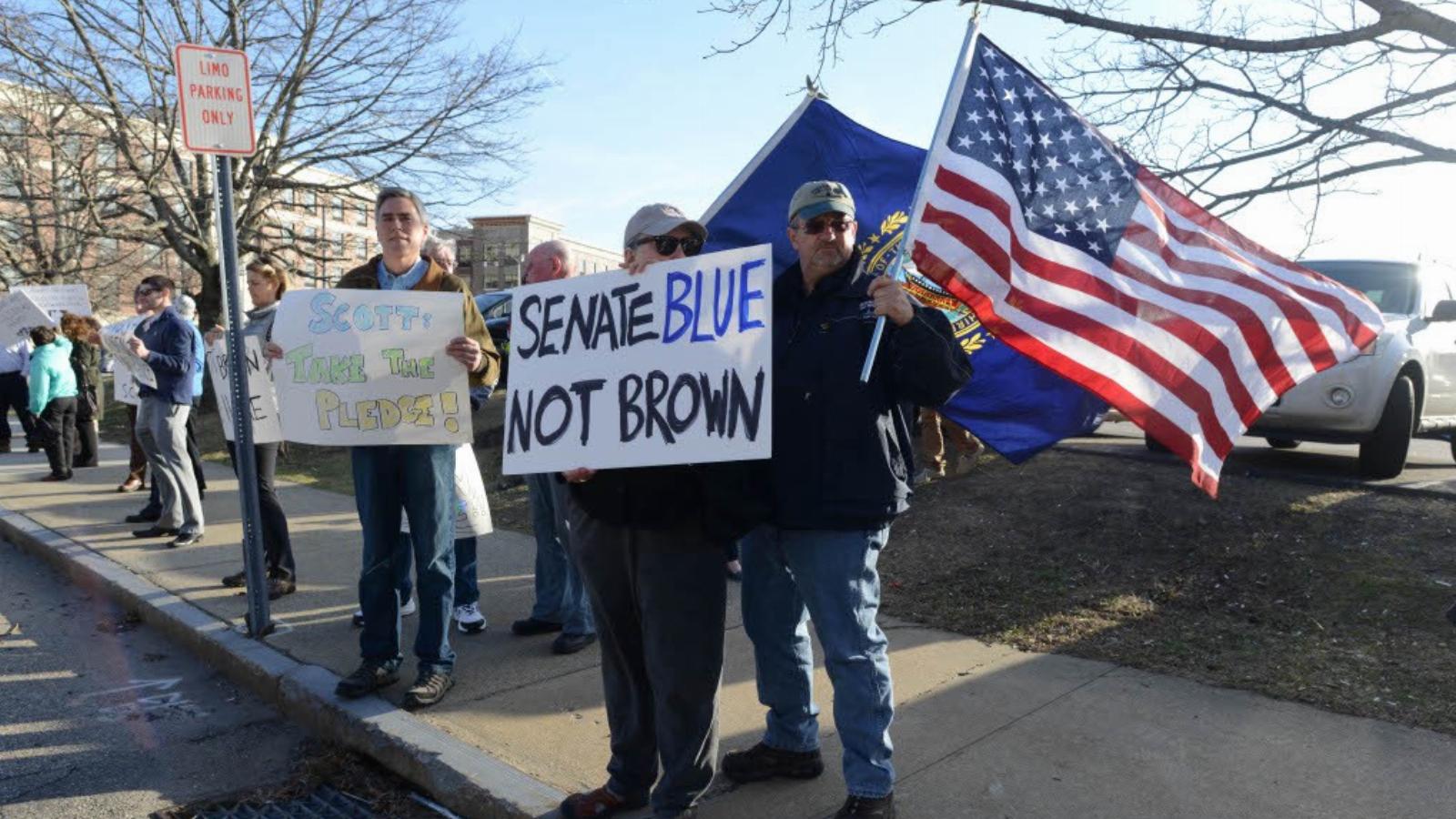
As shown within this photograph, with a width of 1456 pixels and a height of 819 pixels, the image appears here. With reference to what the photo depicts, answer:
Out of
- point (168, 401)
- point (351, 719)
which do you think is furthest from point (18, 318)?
point (351, 719)

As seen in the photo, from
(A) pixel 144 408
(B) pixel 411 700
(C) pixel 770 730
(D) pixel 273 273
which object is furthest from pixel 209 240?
(C) pixel 770 730

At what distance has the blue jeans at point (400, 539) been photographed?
424cm

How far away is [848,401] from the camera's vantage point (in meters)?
3.00

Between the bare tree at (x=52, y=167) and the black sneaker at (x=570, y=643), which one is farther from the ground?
the bare tree at (x=52, y=167)

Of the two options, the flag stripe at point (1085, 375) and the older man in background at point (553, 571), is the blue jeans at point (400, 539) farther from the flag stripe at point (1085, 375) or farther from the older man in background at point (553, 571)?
the flag stripe at point (1085, 375)

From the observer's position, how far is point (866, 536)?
2994mm

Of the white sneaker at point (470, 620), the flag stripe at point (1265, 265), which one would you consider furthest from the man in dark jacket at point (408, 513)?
the flag stripe at point (1265, 265)

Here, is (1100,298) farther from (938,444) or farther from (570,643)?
(938,444)

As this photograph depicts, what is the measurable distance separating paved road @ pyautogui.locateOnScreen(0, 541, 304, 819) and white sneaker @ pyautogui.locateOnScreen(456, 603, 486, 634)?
1047 millimetres

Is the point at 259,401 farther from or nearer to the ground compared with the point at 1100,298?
nearer to the ground

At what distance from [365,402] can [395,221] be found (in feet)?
2.60

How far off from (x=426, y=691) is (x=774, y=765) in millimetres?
1650

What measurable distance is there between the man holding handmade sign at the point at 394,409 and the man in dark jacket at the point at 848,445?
1.77 meters

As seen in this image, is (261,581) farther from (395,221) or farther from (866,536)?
(866,536)
